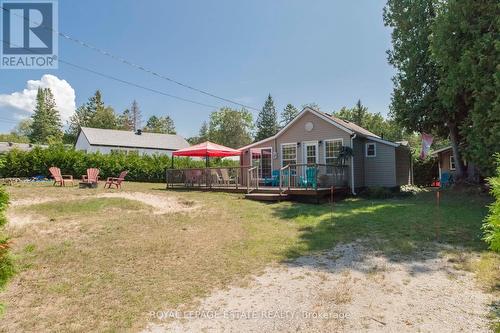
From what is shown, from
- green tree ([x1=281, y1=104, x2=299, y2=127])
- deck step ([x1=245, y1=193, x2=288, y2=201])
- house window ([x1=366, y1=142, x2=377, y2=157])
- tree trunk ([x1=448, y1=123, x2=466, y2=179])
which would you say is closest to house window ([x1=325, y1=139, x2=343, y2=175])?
house window ([x1=366, y1=142, x2=377, y2=157])

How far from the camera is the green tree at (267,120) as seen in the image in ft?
184

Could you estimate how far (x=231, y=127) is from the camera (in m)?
54.8

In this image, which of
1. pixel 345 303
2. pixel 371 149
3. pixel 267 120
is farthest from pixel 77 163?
pixel 267 120

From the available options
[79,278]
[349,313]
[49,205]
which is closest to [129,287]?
[79,278]

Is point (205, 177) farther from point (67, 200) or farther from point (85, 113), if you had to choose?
point (85, 113)

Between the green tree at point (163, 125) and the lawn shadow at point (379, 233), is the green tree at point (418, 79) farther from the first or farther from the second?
the green tree at point (163, 125)

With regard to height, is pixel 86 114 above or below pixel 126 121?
above

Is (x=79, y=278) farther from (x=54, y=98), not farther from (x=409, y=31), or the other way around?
(x=54, y=98)

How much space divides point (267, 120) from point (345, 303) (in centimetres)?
5409

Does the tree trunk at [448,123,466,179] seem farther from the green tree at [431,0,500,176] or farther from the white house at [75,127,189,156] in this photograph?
the white house at [75,127,189,156]

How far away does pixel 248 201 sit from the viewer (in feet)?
39.2

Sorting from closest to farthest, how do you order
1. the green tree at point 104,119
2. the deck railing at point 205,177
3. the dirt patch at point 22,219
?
the dirt patch at point 22,219, the deck railing at point 205,177, the green tree at point 104,119

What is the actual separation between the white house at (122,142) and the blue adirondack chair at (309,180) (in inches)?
929

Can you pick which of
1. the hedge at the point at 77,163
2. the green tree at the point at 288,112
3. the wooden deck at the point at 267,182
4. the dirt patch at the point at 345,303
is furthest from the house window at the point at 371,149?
the green tree at the point at 288,112
